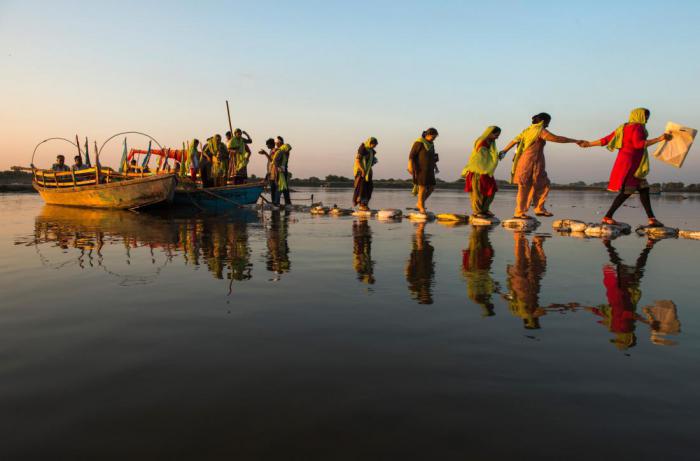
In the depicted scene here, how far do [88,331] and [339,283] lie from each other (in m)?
2.26

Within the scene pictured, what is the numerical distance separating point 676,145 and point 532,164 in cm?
268

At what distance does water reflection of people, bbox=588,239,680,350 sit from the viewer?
118 inches

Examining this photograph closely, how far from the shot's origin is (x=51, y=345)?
2.80 metres

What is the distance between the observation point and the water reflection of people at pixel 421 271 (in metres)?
4.16

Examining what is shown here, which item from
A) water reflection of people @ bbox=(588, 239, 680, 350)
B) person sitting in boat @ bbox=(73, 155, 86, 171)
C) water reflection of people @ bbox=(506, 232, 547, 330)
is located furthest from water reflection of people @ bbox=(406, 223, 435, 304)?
person sitting in boat @ bbox=(73, 155, 86, 171)

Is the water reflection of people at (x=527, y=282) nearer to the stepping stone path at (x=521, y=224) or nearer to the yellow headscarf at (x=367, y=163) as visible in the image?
the stepping stone path at (x=521, y=224)

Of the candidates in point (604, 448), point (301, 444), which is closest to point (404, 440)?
point (301, 444)

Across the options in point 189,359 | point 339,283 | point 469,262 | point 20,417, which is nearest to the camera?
point 20,417

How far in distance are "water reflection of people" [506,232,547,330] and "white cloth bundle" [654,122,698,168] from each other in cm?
386

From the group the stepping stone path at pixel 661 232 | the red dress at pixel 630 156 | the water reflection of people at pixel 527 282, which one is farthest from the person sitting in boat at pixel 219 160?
the stepping stone path at pixel 661 232

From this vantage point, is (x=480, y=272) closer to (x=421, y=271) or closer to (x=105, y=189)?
(x=421, y=271)

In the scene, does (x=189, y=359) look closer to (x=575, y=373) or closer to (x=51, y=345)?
(x=51, y=345)

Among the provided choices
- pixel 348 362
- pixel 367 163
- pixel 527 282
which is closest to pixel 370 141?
pixel 367 163

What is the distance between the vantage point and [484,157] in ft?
37.1
